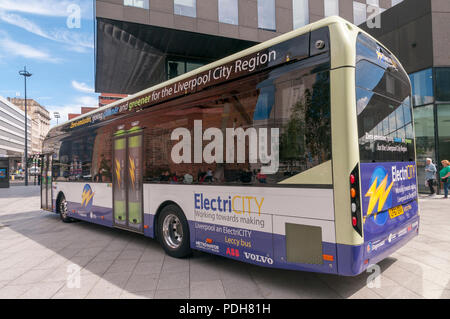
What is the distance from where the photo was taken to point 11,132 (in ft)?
322

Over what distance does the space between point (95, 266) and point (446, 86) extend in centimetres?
1647

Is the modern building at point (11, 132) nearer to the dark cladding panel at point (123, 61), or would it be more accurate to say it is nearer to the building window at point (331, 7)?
the dark cladding panel at point (123, 61)

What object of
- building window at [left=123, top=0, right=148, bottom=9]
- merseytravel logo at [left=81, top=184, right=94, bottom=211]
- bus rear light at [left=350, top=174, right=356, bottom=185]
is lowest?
merseytravel logo at [left=81, top=184, right=94, bottom=211]

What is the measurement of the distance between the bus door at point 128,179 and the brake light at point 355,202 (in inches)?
169

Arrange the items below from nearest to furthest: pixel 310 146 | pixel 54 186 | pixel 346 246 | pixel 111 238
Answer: pixel 346 246, pixel 310 146, pixel 111 238, pixel 54 186

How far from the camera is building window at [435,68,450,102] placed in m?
14.5

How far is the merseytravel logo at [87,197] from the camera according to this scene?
8141 millimetres

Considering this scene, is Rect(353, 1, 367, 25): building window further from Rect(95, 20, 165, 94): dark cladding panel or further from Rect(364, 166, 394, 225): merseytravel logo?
Rect(364, 166, 394, 225): merseytravel logo

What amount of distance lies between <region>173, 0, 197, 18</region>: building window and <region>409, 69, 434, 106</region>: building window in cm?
1146

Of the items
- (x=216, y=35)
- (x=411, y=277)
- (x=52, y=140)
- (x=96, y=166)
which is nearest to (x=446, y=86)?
(x=216, y=35)

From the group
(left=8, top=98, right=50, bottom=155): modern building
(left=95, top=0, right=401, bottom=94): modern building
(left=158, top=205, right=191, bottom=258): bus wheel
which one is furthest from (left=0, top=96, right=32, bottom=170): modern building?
(left=158, top=205, right=191, bottom=258): bus wheel

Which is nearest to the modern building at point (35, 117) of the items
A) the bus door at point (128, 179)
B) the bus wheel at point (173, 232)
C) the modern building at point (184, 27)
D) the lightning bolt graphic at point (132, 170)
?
the modern building at point (184, 27)

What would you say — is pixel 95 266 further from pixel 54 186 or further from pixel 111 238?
pixel 54 186
